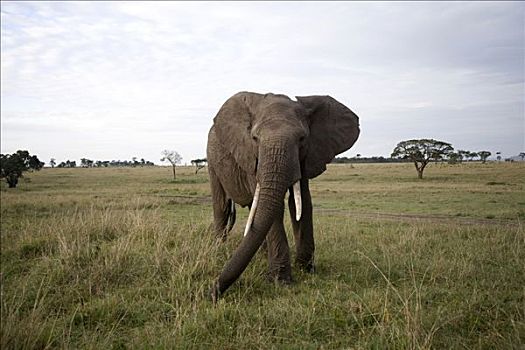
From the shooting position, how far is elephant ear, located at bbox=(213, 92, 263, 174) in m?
6.72

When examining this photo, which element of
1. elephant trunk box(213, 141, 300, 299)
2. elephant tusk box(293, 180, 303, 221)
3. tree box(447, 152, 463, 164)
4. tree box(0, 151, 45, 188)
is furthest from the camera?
tree box(447, 152, 463, 164)

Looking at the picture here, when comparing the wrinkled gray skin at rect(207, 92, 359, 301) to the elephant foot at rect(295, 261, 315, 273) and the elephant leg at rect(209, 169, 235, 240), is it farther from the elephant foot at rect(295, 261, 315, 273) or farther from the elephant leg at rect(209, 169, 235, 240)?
the elephant leg at rect(209, 169, 235, 240)

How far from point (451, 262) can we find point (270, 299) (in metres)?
3.20

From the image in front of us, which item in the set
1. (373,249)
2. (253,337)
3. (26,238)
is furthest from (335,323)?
(26,238)

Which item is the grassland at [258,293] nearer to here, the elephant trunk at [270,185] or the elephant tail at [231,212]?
the elephant trunk at [270,185]

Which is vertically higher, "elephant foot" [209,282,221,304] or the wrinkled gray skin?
the wrinkled gray skin

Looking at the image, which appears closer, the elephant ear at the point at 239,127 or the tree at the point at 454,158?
the elephant ear at the point at 239,127

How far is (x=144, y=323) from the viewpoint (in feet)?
15.3

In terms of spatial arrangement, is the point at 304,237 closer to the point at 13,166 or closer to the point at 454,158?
the point at 13,166

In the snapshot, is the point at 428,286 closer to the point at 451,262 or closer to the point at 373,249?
the point at 451,262

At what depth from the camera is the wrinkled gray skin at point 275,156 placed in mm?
5539

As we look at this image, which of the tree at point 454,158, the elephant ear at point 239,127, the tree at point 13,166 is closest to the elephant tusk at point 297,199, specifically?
the elephant ear at point 239,127

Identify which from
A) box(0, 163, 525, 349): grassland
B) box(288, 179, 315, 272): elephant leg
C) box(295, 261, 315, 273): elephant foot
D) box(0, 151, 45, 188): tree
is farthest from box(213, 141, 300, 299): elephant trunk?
box(0, 151, 45, 188): tree

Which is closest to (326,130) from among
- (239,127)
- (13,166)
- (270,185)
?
(239,127)
